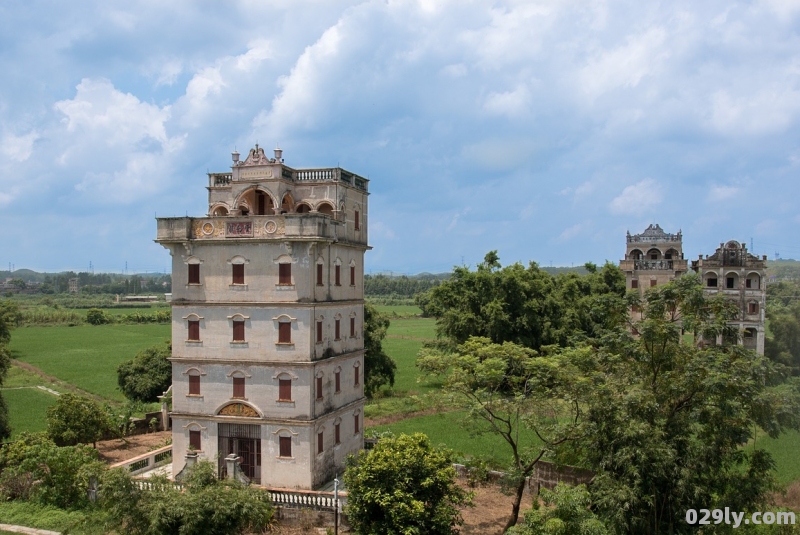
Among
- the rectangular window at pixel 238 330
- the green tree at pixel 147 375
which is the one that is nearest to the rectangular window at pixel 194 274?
the rectangular window at pixel 238 330

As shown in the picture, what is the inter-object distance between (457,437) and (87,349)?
61810mm

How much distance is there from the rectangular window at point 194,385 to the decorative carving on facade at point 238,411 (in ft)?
4.93

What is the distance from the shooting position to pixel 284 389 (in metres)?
28.0

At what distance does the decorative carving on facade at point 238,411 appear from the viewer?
92.8 ft

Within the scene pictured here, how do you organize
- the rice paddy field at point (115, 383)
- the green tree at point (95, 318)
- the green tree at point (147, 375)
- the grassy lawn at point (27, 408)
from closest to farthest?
the rice paddy field at point (115, 383) → the grassy lawn at point (27, 408) → the green tree at point (147, 375) → the green tree at point (95, 318)

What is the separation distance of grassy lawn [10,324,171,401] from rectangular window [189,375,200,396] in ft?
84.3

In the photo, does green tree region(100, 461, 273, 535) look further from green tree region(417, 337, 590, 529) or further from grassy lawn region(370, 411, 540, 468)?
grassy lawn region(370, 411, 540, 468)

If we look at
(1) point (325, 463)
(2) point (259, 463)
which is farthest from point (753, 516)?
(2) point (259, 463)

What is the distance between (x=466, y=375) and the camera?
25.7m

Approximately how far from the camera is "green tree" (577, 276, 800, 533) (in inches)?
796

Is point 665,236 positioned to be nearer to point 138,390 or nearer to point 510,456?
point 510,456

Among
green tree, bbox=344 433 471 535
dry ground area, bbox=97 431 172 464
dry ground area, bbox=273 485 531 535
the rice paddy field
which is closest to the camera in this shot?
green tree, bbox=344 433 471 535

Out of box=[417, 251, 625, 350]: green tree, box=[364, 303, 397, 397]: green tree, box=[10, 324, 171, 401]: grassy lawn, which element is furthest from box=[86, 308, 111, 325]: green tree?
box=[364, 303, 397, 397]: green tree

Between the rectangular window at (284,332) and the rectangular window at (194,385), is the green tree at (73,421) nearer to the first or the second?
the rectangular window at (194,385)
